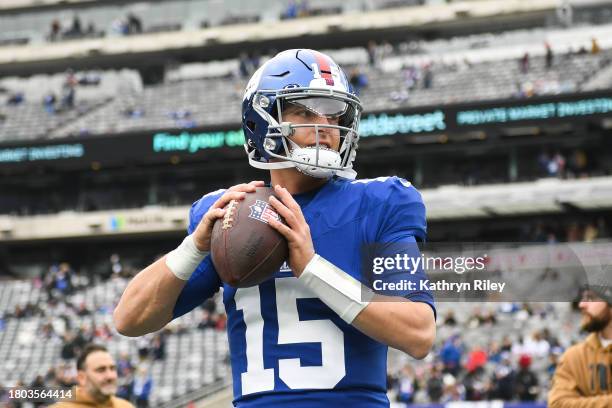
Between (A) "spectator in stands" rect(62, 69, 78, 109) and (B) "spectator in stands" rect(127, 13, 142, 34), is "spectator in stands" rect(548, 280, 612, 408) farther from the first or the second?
(B) "spectator in stands" rect(127, 13, 142, 34)

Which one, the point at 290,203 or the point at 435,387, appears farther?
the point at 435,387

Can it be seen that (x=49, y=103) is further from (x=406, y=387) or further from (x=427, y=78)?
(x=406, y=387)

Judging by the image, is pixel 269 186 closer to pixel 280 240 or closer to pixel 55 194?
pixel 280 240

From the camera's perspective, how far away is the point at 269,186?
2.92 m

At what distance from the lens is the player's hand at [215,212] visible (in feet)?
9.16

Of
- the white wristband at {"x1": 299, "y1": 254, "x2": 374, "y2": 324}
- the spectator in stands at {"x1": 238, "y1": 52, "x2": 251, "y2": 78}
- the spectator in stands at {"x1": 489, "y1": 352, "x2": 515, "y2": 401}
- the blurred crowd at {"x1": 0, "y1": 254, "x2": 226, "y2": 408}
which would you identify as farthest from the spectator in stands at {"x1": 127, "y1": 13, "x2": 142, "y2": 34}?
the white wristband at {"x1": 299, "y1": 254, "x2": 374, "y2": 324}

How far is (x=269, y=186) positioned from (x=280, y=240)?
24 cm

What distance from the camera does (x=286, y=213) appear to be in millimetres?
2717

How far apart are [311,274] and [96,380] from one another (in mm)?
3612

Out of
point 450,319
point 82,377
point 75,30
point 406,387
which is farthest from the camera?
point 75,30

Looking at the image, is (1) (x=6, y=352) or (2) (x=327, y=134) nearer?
(2) (x=327, y=134)

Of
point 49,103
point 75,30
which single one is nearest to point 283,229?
point 49,103

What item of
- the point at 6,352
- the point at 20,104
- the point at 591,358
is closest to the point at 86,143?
the point at 20,104

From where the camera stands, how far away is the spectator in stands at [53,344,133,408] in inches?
233
